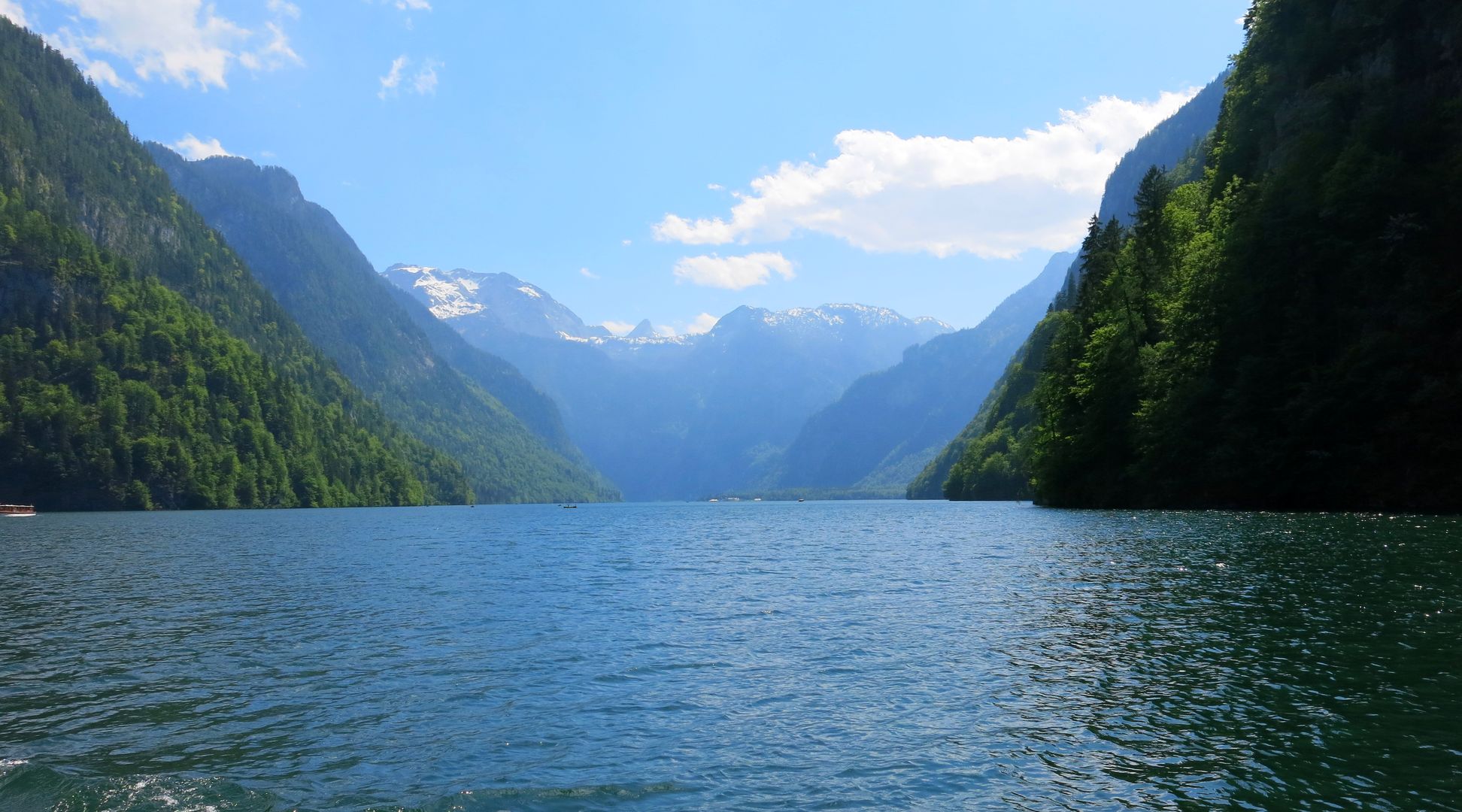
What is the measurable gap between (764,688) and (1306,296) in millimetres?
74779

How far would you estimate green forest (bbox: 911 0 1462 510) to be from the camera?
6819 centimetres

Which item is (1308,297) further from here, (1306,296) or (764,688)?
(764,688)

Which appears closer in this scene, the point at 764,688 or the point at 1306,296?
the point at 764,688

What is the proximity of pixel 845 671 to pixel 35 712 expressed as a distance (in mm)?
19679

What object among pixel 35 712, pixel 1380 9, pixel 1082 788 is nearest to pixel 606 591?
pixel 35 712

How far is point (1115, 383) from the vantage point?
99812 millimetres

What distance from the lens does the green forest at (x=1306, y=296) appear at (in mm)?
68188

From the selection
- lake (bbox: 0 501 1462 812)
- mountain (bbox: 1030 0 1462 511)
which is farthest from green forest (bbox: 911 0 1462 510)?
lake (bbox: 0 501 1462 812)

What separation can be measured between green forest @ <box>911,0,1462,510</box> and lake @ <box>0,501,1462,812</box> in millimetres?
25674

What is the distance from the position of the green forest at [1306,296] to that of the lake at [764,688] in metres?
25.7

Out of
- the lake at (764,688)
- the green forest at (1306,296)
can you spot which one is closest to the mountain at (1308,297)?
the green forest at (1306,296)

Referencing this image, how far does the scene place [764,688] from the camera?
22.8 meters

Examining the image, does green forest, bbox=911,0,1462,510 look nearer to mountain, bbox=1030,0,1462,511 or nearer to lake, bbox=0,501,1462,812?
mountain, bbox=1030,0,1462,511

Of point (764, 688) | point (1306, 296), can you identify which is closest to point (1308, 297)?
point (1306, 296)
